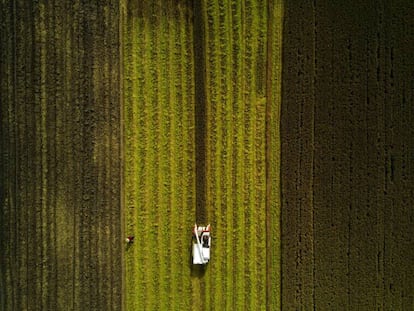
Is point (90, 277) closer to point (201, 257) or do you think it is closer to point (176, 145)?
point (201, 257)

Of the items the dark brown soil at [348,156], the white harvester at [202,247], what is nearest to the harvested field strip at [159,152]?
the white harvester at [202,247]

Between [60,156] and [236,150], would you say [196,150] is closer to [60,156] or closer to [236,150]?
[236,150]

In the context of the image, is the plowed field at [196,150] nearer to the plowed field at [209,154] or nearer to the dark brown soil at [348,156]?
the plowed field at [209,154]

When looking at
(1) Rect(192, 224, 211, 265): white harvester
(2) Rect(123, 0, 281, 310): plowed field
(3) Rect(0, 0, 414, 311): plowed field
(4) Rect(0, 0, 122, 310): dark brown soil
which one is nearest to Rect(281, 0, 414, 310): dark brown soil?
(3) Rect(0, 0, 414, 311): plowed field

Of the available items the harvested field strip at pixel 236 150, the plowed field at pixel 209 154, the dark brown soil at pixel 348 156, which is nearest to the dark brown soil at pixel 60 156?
the plowed field at pixel 209 154

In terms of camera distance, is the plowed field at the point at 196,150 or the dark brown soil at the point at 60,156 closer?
the dark brown soil at the point at 60,156

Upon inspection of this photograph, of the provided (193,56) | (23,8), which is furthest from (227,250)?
(23,8)

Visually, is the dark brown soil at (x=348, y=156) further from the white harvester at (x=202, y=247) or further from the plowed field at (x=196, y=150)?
the white harvester at (x=202, y=247)

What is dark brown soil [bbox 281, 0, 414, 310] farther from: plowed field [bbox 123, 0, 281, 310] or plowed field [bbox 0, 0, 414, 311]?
plowed field [bbox 123, 0, 281, 310]
